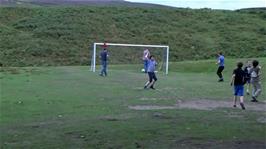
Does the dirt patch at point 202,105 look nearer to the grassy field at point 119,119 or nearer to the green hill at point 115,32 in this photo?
the grassy field at point 119,119

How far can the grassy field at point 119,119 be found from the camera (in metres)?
12.8

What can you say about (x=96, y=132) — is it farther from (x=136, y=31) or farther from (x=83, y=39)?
(x=136, y=31)

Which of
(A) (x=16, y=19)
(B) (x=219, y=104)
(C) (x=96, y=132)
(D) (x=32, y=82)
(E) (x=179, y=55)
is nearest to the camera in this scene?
(C) (x=96, y=132)

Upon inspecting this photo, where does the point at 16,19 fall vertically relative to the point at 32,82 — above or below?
above

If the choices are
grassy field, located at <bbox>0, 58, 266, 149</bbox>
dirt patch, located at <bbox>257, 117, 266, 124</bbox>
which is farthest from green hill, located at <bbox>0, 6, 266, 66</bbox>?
dirt patch, located at <bbox>257, 117, 266, 124</bbox>

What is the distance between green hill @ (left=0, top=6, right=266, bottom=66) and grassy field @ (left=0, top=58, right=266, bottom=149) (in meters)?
26.3

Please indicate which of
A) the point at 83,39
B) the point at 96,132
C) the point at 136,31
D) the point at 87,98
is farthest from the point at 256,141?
the point at 136,31

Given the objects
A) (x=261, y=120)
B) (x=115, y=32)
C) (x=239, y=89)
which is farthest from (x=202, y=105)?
(x=115, y=32)

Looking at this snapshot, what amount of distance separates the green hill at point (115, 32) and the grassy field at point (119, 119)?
26254 millimetres

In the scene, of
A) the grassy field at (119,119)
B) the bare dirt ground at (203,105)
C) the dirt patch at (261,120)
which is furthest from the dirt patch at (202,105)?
the dirt patch at (261,120)

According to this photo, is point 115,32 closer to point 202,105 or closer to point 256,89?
point 256,89

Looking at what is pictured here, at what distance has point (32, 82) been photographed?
2945 centimetres

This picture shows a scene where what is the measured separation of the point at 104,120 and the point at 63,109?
280 cm

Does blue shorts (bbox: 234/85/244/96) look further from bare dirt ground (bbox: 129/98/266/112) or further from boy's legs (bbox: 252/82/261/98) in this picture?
boy's legs (bbox: 252/82/261/98)
